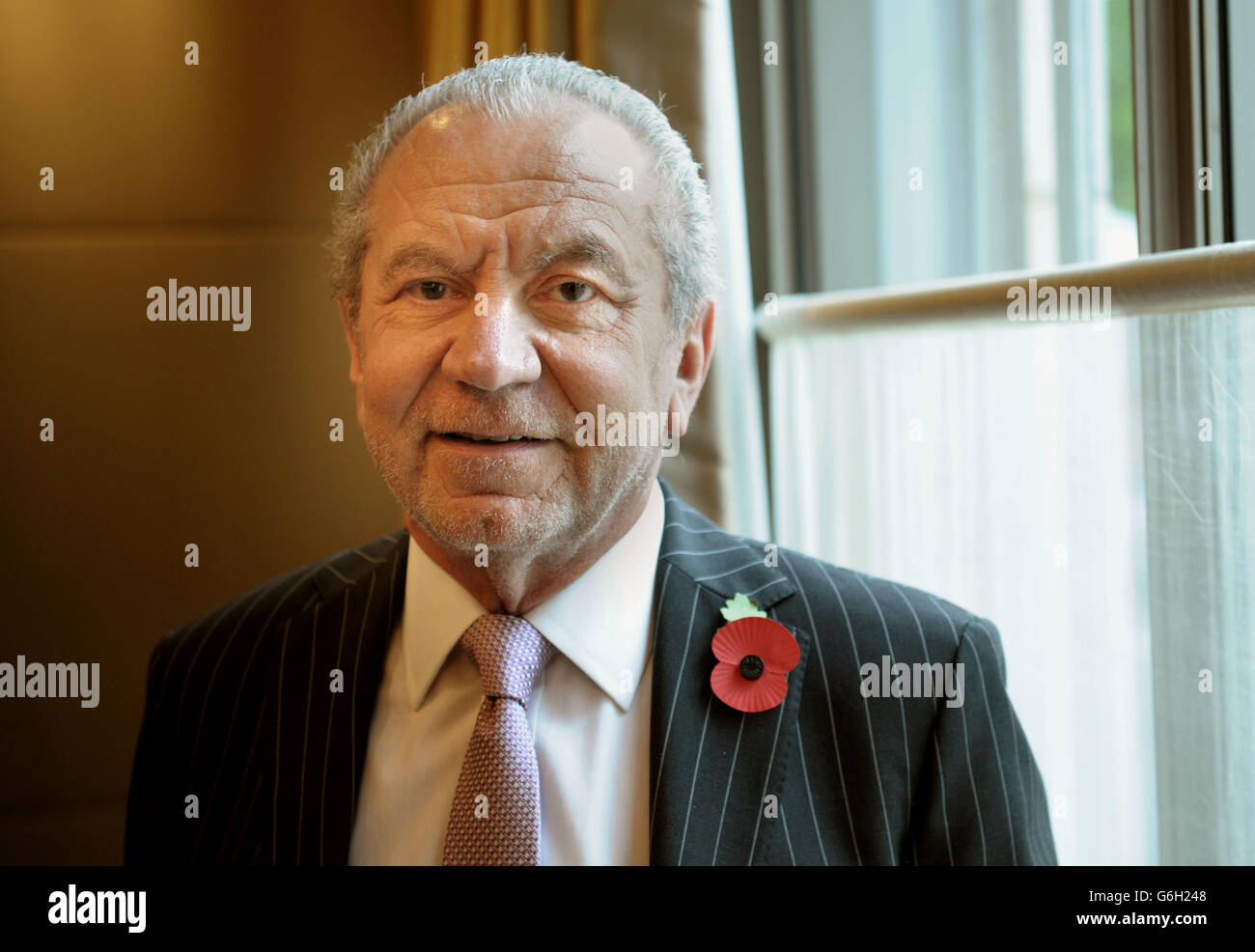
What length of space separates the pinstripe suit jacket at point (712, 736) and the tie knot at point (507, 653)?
13 centimetres

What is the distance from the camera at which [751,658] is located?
3.74 feet

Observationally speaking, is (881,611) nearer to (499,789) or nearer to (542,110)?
(499,789)

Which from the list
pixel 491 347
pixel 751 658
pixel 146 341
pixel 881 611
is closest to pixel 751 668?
pixel 751 658

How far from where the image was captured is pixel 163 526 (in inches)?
52.9

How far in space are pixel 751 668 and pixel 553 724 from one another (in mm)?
243

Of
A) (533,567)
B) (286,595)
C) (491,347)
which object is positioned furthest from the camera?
(286,595)

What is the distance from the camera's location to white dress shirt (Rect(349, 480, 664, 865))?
112cm

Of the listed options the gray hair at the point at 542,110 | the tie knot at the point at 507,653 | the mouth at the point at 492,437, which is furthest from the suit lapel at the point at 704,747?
the gray hair at the point at 542,110

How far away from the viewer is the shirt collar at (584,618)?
114 cm

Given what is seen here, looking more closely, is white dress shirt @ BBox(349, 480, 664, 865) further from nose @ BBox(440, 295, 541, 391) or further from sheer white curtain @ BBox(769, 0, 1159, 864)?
sheer white curtain @ BBox(769, 0, 1159, 864)
